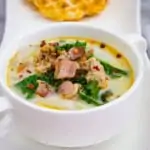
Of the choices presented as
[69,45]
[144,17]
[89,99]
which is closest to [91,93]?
[89,99]

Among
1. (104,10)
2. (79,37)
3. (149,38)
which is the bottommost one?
(149,38)

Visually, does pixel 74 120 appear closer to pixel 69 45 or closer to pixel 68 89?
pixel 68 89

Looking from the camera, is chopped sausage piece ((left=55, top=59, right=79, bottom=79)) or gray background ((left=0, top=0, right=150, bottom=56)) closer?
chopped sausage piece ((left=55, top=59, right=79, bottom=79))

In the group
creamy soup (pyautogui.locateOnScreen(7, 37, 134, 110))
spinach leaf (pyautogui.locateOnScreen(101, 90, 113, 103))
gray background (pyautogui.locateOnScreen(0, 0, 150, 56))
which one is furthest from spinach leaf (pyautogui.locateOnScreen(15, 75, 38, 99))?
gray background (pyautogui.locateOnScreen(0, 0, 150, 56))

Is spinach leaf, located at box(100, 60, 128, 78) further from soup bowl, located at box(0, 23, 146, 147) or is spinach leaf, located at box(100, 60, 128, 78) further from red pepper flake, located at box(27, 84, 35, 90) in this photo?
red pepper flake, located at box(27, 84, 35, 90)

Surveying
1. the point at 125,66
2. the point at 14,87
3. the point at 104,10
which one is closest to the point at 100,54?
the point at 125,66

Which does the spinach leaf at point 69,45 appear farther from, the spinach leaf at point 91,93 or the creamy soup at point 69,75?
the spinach leaf at point 91,93

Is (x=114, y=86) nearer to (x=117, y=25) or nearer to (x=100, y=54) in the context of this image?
(x=100, y=54)
